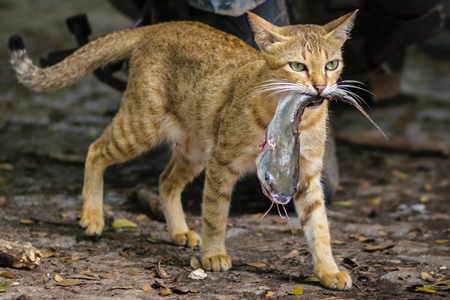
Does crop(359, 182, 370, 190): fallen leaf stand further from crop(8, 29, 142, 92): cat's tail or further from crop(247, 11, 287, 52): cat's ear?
crop(247, 11, 287, 52): cat's ear

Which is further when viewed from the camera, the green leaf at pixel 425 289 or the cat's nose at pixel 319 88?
the green leaf at pixel 425 289

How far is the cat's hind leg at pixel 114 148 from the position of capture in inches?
191

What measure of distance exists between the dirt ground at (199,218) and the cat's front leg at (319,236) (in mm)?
67

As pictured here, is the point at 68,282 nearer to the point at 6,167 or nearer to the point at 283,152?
the point at 283,152

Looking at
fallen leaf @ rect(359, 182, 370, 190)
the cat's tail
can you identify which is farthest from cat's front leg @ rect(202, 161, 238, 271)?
fallen leaf @ rect(359, 182, 370, 190)

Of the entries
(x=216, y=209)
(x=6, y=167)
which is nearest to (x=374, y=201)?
(x=216, y=209)

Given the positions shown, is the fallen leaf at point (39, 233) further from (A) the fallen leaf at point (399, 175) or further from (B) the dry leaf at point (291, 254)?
(A) the fallen leaf at point (399, 175)

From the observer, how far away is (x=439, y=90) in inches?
388

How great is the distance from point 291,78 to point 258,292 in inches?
43.8

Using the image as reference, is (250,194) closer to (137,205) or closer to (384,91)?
(137,205)

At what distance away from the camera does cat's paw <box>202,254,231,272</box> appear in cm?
424

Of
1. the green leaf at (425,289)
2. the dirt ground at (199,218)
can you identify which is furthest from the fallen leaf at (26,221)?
the green leaf at (425,289)

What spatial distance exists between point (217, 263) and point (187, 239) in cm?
66

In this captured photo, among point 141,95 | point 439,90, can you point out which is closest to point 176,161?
point 141,95
